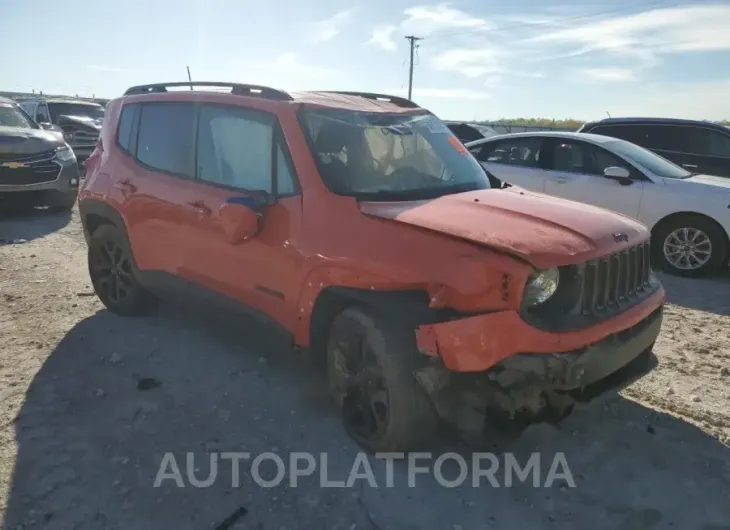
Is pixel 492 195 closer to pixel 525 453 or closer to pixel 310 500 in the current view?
pixel 525 453

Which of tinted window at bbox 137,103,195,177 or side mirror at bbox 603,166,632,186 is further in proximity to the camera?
side mirror at bbox 603,166,632,186

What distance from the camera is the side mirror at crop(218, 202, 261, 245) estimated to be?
3408mm

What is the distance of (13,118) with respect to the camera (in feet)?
33.0

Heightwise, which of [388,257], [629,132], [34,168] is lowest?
[34,168]

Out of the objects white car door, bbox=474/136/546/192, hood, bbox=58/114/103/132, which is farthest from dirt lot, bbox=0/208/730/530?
hood, bbox=58/114/103/132

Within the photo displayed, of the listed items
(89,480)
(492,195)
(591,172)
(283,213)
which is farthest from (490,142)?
(89,480)

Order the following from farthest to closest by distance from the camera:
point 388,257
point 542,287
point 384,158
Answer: point 384,158, point 388,257, point 542,287

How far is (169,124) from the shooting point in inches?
175

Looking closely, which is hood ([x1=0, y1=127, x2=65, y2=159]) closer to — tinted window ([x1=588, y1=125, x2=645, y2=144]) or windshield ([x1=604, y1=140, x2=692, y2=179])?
windshield ([x1=604, y1=140, x2=692, y2=179])

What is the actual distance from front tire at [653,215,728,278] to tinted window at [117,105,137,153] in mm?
5712

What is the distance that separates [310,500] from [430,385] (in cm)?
79

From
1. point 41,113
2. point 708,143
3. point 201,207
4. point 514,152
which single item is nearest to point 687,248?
point 514,152

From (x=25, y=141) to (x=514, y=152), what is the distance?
23.3 ft

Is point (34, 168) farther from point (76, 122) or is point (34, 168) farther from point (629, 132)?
point (629, 132)
